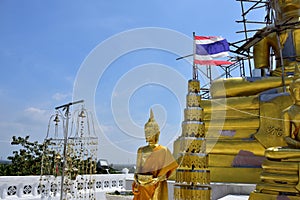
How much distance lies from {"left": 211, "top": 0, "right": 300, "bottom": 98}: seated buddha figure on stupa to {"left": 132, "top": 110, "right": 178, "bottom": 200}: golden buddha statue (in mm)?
3717

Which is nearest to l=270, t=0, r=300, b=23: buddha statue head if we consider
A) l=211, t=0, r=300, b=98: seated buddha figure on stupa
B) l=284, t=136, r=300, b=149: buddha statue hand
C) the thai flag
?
l=211, t=0, r=300, b=98: seated buddha figure on stupa

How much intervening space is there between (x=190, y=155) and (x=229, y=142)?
2.51 m

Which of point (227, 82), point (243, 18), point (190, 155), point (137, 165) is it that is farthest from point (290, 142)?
point (243, 18)

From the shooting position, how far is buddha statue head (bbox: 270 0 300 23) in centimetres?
771

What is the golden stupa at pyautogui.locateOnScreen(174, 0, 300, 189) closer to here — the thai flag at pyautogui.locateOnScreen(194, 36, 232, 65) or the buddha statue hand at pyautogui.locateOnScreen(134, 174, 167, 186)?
the thai flag at pyautogui.locateOnScreen(194, 36, 232, 65)

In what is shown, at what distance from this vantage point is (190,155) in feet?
12.3

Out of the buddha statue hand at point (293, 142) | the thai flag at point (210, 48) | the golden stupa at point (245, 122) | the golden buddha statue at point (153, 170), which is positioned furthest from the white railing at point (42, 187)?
the thai flag at point (210, 48)

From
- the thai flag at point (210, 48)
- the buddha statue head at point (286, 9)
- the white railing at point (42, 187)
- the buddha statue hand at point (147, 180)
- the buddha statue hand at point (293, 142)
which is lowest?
the white railing at point (42, 187)

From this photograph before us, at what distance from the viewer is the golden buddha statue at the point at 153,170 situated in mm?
3389

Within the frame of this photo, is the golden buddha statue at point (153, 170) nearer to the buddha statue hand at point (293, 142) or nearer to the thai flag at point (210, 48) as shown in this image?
the buddha statue hand at point (293, 142)

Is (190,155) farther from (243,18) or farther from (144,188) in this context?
(243,18)

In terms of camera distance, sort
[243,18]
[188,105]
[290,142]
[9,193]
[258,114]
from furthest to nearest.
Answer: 1. [243,18]
2. [258,114]
3. [9,193]
4. [188,105]
5. [290,142]

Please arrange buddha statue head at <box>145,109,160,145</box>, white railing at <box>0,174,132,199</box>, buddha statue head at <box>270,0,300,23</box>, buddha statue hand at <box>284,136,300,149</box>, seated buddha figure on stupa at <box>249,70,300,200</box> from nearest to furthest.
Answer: seated buddha figure on stupa at <box>249,70,300,200</box>, buddha statue hand at <box>284,136,300,149</box>, buddha statue head at <box>145,109,160,145</box>, white railing at <box>0,174,132,199</box>, buddha statue head at <box>270,0,300,23</box>

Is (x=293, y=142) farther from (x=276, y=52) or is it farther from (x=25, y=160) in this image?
(x=25, y=160)
